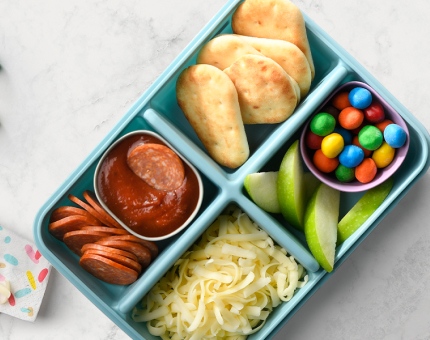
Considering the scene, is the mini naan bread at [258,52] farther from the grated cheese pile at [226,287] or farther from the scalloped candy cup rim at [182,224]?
the grated cheese pile at [226,287]

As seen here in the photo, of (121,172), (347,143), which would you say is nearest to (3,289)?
(121,172)

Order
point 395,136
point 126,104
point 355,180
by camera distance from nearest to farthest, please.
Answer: point 395,136 → point 355,180 → point 126,104

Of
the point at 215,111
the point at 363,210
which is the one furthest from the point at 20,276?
the point at 363,210

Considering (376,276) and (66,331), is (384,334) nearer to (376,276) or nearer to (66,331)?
(376,276)

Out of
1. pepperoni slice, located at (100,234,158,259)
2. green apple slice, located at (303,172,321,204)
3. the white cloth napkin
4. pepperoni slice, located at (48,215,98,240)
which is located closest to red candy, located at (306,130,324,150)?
green apple slice, located at (303,172,321,204)

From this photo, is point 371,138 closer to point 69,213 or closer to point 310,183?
point 310,183
